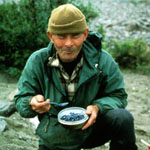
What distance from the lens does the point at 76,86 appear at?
2.52 m

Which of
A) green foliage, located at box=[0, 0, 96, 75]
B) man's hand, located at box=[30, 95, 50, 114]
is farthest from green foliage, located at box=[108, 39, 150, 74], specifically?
man's hand, located at box=[30, 95, 50, 114]

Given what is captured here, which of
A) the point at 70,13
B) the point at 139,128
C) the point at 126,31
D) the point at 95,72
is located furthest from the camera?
the point at 126,31

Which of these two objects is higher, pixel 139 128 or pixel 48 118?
pixel 48 118

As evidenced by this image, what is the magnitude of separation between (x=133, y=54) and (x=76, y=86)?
5.20m

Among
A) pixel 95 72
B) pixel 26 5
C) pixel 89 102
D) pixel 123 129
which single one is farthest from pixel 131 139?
pixel 26 5

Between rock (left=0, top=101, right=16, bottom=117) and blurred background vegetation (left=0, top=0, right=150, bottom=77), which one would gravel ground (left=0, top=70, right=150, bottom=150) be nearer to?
rock (left=0, top=101, right=16, bottom=117)

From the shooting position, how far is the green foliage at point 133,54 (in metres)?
7.38

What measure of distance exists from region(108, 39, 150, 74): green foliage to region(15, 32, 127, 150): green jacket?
4.94 meters

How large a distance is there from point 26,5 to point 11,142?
10.9ft

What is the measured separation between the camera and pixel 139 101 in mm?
5234

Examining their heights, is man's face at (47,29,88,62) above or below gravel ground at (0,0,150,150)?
above

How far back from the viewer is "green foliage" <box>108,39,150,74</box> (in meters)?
7.38

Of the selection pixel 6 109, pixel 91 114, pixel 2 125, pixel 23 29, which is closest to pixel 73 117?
pixel 91 114

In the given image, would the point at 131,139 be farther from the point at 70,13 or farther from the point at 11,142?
the point at 11,142
